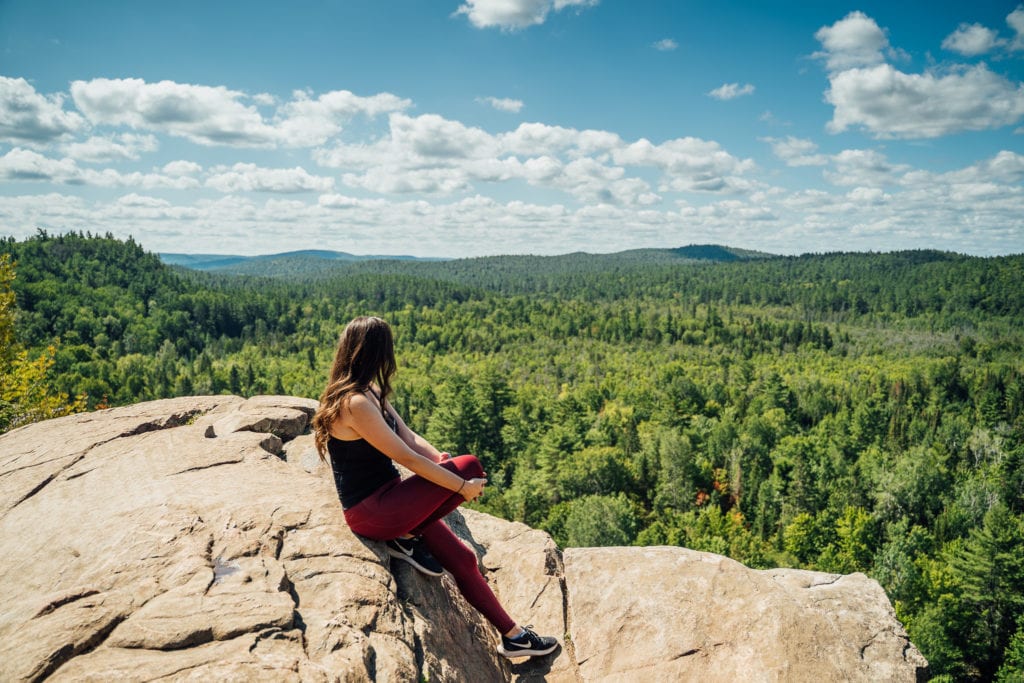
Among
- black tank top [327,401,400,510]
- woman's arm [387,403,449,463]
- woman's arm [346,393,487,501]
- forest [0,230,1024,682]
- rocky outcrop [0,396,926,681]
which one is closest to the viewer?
rocky outcrop [0,396,926,681]

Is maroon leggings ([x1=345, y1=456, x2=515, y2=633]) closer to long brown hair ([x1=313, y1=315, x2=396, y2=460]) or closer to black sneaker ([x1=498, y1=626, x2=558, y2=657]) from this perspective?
black sneaker ([x1=498, y1=626, x2=558, y2=657])

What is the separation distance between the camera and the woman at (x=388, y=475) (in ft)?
16.8

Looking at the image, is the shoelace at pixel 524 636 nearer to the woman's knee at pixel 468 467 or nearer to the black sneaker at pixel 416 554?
the black sneaker at pixel 416 554

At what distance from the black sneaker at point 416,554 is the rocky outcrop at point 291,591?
125mm

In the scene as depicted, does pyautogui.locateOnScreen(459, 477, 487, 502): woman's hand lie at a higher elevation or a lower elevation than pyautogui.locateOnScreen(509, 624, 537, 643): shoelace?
higher

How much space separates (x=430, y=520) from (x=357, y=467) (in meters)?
0.92

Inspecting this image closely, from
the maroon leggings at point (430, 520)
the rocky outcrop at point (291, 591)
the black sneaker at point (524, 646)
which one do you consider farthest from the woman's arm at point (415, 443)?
the black sneaker at point (524, 646)

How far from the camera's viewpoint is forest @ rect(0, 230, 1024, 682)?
38719 mm

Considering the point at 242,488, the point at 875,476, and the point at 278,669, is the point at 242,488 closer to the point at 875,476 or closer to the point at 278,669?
the point at 278,669

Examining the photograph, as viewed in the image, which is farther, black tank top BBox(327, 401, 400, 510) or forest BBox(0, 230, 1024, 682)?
forest BBox(0, 230, 1024, 682)

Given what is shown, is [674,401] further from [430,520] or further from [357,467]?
[357,467]

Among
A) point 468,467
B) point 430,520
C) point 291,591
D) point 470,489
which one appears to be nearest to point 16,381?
point 291,591

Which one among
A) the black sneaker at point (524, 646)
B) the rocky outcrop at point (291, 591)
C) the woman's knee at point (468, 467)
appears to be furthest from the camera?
the black sneaker at point (524, 646)

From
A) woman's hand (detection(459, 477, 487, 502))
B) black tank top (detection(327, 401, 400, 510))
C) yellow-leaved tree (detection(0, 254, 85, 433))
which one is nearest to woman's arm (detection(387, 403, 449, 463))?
black tank top (detection(327, 401, 400, 510))
